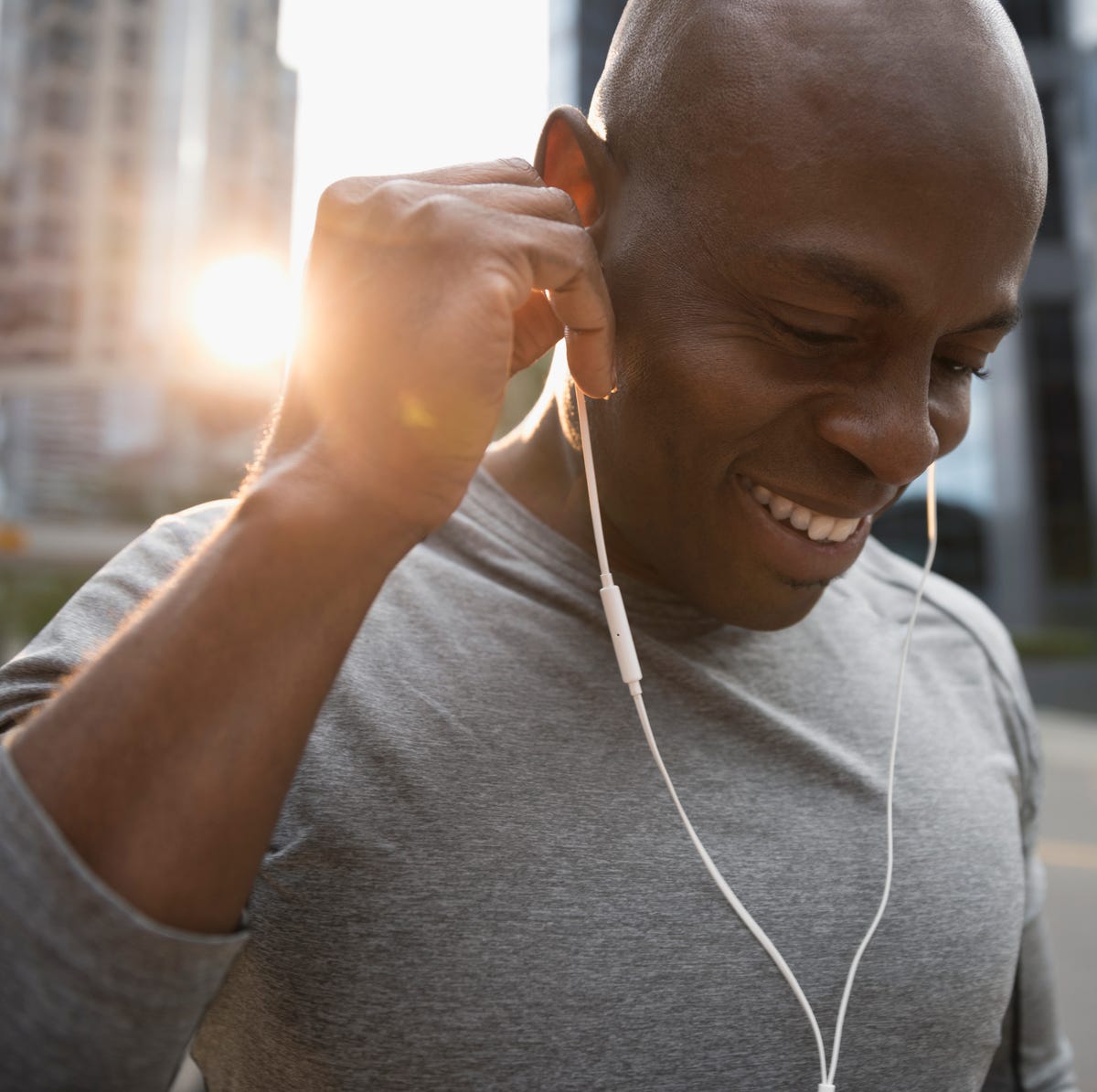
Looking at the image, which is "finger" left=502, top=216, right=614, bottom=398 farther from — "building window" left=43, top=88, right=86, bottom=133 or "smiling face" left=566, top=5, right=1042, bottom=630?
"building window" left=43, top=88, right=86, bottom=133

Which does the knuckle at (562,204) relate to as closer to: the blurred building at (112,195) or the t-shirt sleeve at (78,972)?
the t-shirt sleeve at (78,972)

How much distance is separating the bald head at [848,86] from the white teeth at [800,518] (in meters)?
0.42

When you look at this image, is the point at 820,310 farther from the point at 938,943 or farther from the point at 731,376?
the point at 938,943

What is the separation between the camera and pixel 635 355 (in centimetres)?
129

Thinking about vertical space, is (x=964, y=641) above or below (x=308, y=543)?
below

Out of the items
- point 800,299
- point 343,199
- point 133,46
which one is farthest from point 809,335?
point 133,46

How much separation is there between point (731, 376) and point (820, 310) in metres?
0.13

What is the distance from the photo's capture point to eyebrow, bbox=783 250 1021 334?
113 centimetres

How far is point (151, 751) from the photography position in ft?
2.87

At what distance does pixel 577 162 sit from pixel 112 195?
47218 millimetres

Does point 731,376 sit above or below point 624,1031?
above

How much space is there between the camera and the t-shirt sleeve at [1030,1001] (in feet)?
5.41

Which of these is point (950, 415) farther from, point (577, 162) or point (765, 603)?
point (577, 162)

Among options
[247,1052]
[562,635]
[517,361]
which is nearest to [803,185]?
[517,361]
